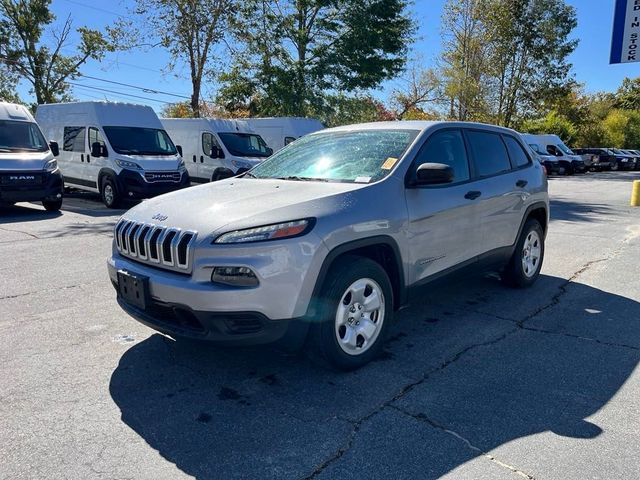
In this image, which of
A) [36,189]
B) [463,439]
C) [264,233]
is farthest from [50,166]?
[463,439]

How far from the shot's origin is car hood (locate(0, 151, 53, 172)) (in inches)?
411

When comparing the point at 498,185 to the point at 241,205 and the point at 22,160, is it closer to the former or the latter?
the point at 241,205

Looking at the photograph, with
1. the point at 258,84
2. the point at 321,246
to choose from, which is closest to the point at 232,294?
the point at 321,246

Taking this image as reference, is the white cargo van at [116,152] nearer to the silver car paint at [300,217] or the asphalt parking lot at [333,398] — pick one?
the asphalt parking lot at [333,398]

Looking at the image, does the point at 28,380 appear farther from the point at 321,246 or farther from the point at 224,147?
the point at 224,147

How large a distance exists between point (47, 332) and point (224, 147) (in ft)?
36.6

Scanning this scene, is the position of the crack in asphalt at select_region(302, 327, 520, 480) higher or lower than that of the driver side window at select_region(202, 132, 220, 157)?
lower

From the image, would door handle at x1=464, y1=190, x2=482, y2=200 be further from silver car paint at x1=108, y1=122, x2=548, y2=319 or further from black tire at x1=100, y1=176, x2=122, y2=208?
black tire at x1=100, y1=176, x2=122, y2=208

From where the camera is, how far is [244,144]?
602 inches

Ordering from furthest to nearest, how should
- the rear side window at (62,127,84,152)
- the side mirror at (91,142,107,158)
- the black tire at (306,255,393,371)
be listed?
the rear side window at (62,127,84,152), the side mirror at (91,142,107,158), the black tire at (306,255,393,371)

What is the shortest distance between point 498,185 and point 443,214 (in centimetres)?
116

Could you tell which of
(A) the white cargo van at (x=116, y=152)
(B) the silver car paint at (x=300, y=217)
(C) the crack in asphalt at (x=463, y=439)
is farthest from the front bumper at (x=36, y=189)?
(C) the crack in asphalt at (x=463, y=439)

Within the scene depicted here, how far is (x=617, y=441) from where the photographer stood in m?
2.79

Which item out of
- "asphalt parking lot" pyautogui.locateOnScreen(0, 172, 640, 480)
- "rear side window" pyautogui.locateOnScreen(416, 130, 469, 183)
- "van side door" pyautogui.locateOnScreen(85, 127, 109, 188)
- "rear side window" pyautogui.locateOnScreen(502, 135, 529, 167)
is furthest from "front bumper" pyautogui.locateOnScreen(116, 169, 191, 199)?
"rear side window" pyautogui.locateOnScreen(416, 130, 469, 183)
